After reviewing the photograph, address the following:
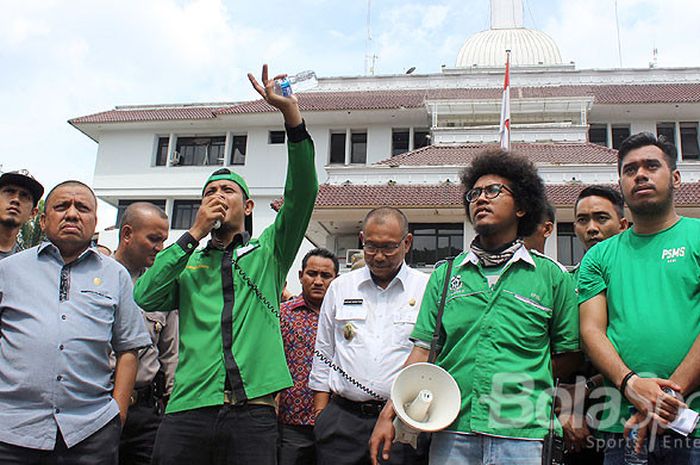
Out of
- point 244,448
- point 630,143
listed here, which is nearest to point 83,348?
point 244,448

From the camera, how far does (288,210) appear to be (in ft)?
10.5

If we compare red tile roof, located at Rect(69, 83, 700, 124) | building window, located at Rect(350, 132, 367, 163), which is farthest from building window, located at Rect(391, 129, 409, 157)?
red tile roof, located at Rect(69, 83, 700, 124)

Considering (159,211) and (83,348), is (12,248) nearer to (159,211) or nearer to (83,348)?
(159,211)

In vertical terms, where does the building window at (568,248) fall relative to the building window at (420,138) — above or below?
below

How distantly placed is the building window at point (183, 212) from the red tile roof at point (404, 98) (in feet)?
11.1

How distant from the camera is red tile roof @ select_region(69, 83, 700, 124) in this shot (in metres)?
21.2

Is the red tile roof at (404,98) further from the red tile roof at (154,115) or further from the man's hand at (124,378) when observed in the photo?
the man's hand at (124,378)

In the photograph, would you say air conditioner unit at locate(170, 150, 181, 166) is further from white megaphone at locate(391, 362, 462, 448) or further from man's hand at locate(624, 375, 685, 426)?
man's hand at locate(624, 375, 685, 426)

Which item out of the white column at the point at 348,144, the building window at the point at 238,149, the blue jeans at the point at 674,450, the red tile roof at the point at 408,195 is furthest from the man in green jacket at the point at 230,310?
the building window at the point at 238,149

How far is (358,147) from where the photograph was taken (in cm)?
2403

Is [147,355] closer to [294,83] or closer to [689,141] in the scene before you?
[294,83]

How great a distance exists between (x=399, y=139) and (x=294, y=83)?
20.9m

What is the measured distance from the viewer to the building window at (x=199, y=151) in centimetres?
2506

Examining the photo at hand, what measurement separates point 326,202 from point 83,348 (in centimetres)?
1408
